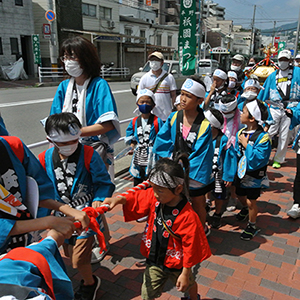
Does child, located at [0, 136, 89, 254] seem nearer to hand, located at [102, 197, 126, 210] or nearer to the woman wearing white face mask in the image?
hand, located at [102, 197, 126, 210]

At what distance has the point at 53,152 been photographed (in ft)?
7.55

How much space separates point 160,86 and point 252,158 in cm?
244

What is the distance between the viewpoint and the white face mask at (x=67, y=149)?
6.94 ft

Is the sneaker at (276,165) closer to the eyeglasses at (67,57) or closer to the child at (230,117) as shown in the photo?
the child at (230,117)

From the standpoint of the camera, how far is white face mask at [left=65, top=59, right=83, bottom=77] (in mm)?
2601

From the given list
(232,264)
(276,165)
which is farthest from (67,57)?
(276,165)

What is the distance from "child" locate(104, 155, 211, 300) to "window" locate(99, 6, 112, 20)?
30.4 m

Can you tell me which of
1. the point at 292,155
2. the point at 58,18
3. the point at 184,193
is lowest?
the point at 292,155

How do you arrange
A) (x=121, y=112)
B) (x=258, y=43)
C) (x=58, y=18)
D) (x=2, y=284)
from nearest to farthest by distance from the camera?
(x=2, y=284), (x=121, y=112), (x=58, y=18), (x=258, y=43)

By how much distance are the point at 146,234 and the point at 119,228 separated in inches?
56.6

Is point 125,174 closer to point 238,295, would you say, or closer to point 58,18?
point 238,295

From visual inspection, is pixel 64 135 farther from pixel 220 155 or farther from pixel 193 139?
pixel 220 155

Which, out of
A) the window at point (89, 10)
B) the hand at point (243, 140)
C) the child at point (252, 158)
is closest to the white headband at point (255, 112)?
the child at point (252, 158)

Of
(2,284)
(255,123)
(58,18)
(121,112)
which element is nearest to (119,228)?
(255,123)
